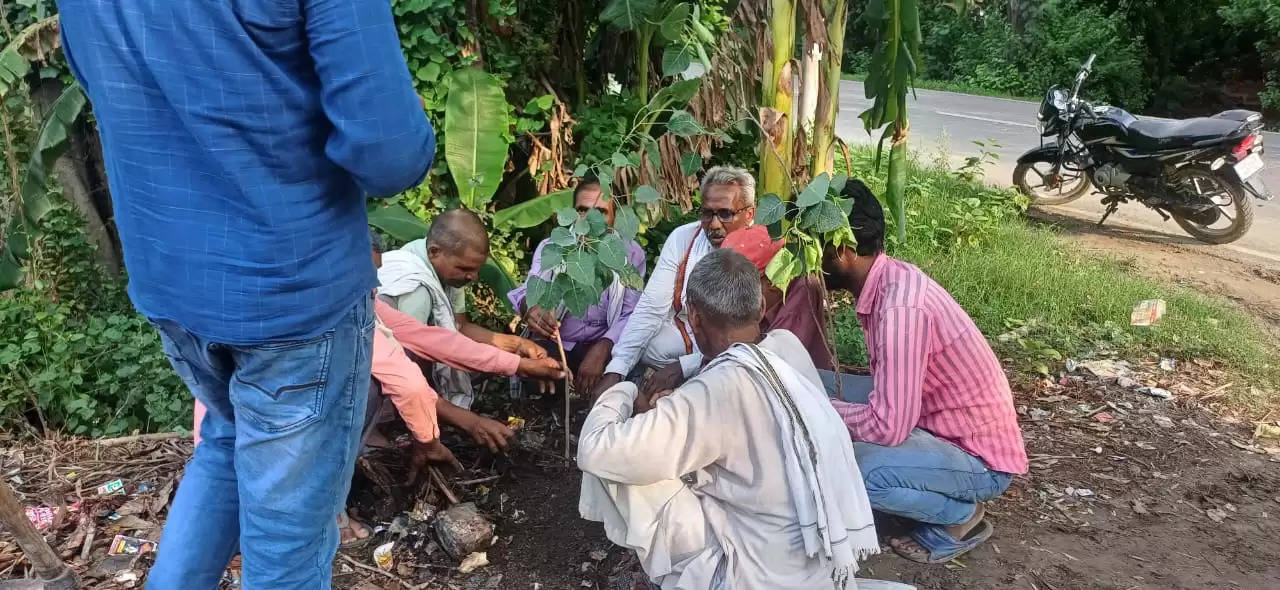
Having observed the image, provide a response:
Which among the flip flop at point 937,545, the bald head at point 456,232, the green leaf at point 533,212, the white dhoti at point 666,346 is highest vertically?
the bald head at point 456,232

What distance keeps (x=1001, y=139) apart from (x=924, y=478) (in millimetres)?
10154

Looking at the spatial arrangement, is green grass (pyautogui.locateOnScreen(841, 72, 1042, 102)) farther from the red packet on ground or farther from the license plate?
the red packet on ground

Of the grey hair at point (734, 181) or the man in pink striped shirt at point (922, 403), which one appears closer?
the man in pink striped shirt at point (922, 403)

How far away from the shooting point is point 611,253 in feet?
7.81

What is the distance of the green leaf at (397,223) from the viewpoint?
3629mm

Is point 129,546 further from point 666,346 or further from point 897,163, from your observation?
point 897,163

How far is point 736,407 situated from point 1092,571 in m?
1.51

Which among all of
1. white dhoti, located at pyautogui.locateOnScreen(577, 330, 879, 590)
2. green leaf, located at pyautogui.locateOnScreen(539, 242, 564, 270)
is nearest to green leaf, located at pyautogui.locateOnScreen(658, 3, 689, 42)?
green leaf, located at pyautogui.locateOnScreen(539, 242, 564, 270)

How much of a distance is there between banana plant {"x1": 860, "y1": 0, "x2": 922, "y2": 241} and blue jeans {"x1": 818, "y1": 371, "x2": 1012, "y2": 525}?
1.06m

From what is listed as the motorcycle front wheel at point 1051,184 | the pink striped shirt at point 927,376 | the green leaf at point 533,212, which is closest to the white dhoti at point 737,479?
the pink striped shirt at point 927,376

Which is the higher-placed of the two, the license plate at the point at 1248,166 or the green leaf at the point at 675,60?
the green leaf at the point at 675,60

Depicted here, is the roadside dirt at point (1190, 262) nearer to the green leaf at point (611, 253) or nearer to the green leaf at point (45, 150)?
the green leaf at point (611, 253)

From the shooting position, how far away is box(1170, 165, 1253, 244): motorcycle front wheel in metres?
6.12

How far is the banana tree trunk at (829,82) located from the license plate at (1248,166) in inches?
171
